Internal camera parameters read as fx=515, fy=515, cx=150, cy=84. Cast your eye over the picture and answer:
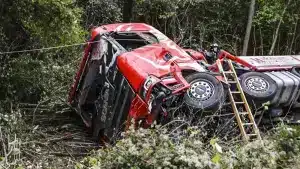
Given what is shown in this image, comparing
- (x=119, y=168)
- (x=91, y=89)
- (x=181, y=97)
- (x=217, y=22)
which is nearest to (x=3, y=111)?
(x=91, y=89)

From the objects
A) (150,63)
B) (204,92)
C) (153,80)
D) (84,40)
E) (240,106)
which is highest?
(150,63)

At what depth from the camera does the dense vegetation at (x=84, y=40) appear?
4.55 m

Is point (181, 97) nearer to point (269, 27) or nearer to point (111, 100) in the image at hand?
point (111, 100)

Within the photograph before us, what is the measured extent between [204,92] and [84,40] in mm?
5388

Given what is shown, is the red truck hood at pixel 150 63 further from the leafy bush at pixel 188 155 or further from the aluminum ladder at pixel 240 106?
the leafy bush at pixel 188 155

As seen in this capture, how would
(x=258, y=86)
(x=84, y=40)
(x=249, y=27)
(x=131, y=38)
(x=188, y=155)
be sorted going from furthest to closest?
Answer: (x=249, y=27), (x=84, y=40), (x=131, y=38), (x=258, y=86), (x=188, y=155)

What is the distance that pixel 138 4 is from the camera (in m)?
14.8

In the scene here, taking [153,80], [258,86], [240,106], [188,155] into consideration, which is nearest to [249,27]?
[258,86]

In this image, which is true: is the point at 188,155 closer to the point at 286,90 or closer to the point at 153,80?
the point at 153,80

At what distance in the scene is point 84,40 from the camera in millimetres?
11219

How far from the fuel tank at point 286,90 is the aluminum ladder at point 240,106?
0.49m

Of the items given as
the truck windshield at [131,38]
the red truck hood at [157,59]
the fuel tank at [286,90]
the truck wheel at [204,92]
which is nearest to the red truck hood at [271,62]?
the fuel tank at [286,90]

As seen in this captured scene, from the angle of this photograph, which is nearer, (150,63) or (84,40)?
(150,63)

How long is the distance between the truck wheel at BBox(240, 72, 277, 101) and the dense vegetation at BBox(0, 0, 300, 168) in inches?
60.5
